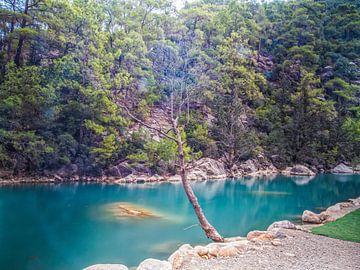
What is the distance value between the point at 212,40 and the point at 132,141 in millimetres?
19929

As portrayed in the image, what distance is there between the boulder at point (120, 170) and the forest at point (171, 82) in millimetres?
467

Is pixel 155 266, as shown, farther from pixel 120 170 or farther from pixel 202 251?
pixel 120 170

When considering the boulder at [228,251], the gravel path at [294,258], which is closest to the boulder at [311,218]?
the gravel path at [294,258]

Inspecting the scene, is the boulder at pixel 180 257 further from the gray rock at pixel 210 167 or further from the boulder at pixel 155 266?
the gray rock at pixel 210 167

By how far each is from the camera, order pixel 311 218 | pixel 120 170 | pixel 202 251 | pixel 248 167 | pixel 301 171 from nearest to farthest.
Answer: pixel 202 251 → pixel 311 218 → pixel 120 170 → pixel 248 167 → pixel 301 171

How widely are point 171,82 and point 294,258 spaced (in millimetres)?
15631

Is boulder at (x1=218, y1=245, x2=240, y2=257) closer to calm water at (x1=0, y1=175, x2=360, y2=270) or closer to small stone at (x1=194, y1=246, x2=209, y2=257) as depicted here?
small stone at (x1=194, y1=246, x2=209, y2=257)

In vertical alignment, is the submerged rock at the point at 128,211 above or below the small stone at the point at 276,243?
below

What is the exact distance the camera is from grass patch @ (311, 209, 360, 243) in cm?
814

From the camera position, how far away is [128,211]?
14609 millimetres

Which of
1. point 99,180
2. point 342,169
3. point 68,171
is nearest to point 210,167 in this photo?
point 99,180

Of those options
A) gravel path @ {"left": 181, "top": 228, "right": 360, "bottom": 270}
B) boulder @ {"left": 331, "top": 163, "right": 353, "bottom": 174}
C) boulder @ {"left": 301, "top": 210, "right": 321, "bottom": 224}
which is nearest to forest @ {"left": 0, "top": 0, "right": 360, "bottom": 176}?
boulder @ {"left": 331, "top": 163, "right": 353, "bottom": 174}

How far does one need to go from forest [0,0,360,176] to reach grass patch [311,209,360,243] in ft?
27.8

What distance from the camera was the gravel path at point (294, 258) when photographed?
5691 mm
